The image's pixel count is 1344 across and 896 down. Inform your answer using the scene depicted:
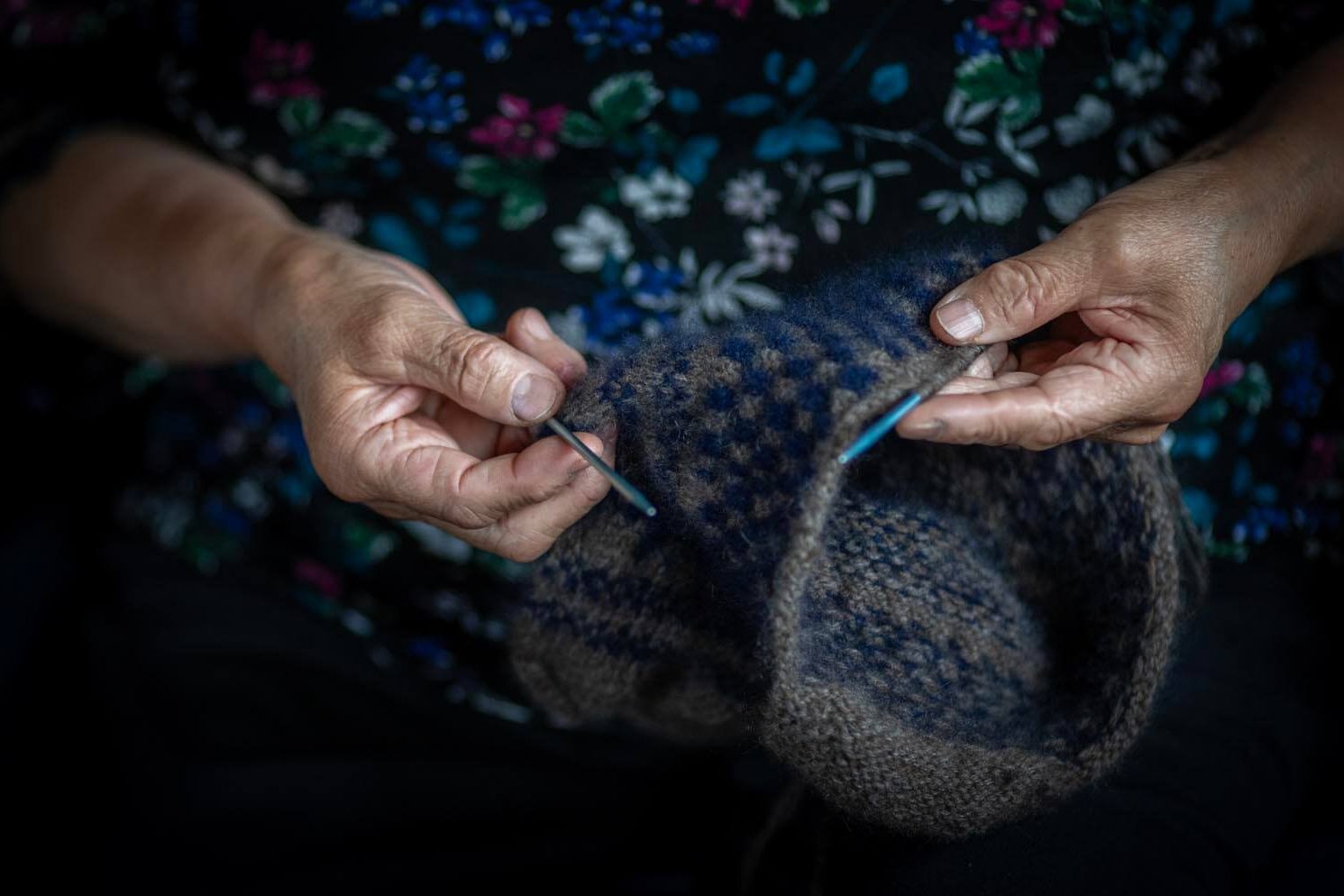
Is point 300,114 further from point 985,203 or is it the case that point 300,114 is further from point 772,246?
point 985,203

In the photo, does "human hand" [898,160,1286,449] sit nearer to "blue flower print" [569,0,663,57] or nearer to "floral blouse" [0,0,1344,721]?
"floral blouse" [0,0,1344,721]

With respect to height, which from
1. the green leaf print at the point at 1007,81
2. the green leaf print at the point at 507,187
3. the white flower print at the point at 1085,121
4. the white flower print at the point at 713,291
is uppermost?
the green leaf print at the point at 1007,81

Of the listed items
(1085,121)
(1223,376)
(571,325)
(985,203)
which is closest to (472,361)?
(571,325)

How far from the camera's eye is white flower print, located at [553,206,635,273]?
36.6 inches

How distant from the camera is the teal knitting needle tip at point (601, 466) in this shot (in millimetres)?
645

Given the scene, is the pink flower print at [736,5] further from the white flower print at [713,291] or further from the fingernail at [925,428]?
the fingernail at [925,428]

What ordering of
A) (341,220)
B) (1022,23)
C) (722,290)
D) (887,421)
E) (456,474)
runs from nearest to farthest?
1. (887,421)
2. (456,474)
3. (1022,23)
4. (722,290)
5. (341,220)

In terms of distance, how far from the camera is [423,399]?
2.65ft

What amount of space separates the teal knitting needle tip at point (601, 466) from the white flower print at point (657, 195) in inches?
13.3

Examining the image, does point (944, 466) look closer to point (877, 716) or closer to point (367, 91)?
point (877, 716)

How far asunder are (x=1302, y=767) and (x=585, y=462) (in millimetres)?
751

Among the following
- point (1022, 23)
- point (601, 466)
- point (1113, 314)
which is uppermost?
point (1022, 23)

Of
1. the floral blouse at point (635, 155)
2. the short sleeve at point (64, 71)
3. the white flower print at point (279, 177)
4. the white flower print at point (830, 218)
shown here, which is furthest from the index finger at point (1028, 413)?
the short sleeve at point (64, 71)

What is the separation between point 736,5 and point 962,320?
1.30ft
